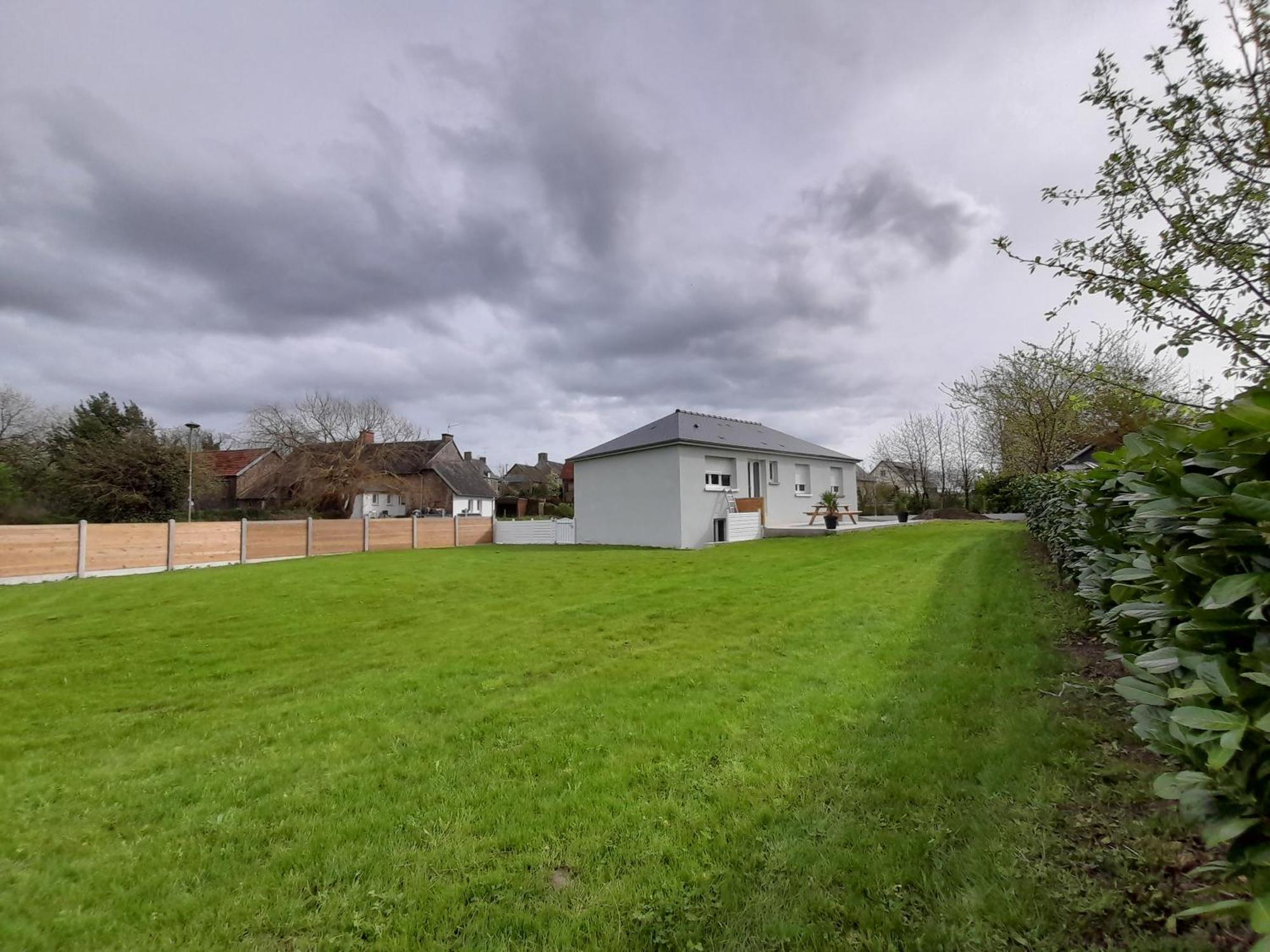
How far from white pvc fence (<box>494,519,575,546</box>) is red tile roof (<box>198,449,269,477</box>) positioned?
27184 millimetres

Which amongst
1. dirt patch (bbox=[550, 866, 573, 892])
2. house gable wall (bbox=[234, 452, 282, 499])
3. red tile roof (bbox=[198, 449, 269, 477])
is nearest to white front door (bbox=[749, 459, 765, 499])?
dirt patch (bbox=[550, 866, 573, 892])

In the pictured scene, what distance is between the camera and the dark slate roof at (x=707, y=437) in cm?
1986

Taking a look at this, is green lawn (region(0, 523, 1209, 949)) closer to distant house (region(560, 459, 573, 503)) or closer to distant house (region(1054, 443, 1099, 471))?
distant house (region(1054, 443, 1099, 471))

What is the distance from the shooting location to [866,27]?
682 cm

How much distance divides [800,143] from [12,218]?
17100 mm

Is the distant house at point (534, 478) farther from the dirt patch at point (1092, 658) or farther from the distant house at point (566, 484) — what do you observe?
the dirt patch at point (1092, 658)

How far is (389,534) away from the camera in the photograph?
22.7m

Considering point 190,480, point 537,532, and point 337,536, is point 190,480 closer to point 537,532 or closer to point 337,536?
point 337,536

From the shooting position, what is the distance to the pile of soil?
3077 cm

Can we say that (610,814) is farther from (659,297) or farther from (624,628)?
(659,297)

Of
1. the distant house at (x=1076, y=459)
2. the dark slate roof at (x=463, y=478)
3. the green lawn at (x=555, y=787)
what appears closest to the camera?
the green lawn at (x=555, y=787)

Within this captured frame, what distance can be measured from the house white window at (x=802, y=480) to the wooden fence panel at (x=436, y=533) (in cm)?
1577

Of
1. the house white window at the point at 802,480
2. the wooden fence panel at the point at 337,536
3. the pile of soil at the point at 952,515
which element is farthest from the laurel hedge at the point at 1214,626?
the pile of soil at the point at 952,515

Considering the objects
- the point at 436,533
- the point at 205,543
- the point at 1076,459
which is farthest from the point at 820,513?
the point at 205,543
